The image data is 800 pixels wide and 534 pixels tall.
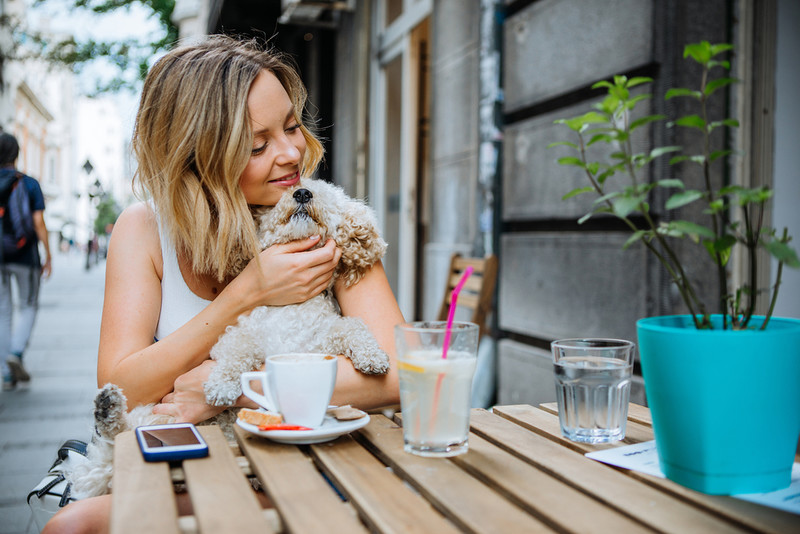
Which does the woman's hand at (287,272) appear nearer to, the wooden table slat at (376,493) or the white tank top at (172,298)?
the white tank top at (172,298)

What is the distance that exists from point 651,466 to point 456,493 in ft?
1.02

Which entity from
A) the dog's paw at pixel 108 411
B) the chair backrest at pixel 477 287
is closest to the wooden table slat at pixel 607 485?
the dog's paw at pixel 108 411

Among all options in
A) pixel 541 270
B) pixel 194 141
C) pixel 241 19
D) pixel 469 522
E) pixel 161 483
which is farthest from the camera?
pixel 241 19

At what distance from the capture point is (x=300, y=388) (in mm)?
1085

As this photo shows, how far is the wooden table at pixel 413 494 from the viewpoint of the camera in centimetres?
78

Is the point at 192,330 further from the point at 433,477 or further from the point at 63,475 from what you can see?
the point at 433,477

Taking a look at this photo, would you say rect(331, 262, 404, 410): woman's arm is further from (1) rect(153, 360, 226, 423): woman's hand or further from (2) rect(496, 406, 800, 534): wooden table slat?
(2) rect(496, 406, 800, 534): wooden table slat

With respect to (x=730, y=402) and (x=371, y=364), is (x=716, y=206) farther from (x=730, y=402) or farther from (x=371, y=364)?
(x=371, y=364)

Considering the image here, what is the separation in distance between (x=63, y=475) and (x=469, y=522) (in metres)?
1.02

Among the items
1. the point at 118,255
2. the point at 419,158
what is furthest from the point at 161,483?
the point at 419,158

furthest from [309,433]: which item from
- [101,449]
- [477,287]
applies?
[477,287]

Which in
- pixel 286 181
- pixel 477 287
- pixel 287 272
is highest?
pixel 286 181

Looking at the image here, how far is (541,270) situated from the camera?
11.4 ft

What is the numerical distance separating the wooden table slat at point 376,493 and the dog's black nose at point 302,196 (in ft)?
2.27
